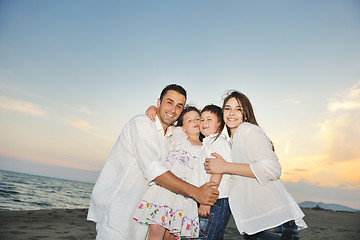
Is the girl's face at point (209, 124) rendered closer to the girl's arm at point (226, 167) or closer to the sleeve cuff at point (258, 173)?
the girl's arm at point (226, 167)

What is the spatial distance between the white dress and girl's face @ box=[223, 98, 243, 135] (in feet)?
2.44

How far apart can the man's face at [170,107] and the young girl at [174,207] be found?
1.39ft

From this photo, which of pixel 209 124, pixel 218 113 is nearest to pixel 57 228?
pixel 209 124

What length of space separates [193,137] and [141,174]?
3.54 ft

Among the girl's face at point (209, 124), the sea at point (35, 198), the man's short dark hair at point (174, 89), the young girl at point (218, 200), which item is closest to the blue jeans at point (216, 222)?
the young girl at point (218, 200)

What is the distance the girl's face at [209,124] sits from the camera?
11.1ft

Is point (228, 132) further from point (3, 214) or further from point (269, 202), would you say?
point (3, 214)

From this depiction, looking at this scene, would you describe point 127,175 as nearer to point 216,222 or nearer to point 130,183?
point 130,183

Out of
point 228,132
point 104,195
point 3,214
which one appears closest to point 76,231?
point 3,214

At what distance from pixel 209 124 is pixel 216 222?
1.28 m

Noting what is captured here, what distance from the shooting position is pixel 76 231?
251 inches

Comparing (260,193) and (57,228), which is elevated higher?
(260,193)

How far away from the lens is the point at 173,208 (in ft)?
9.23

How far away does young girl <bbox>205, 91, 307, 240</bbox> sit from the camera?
2271mm
